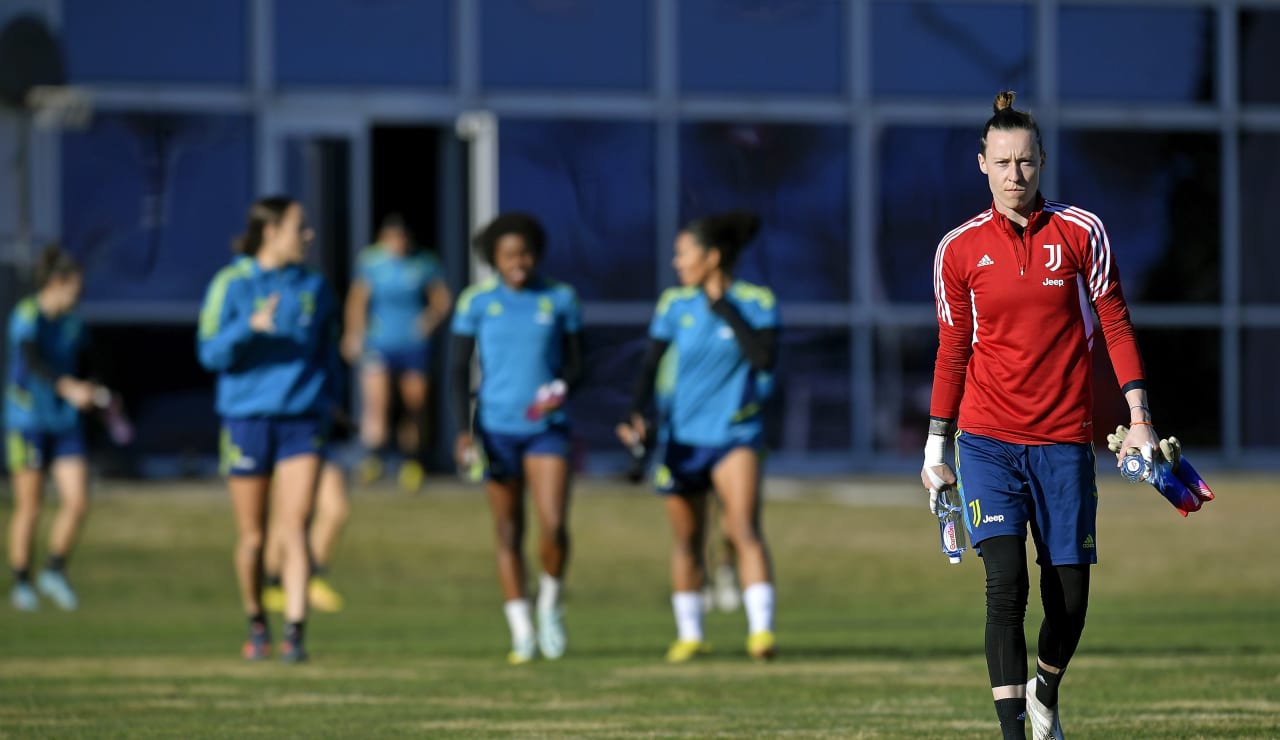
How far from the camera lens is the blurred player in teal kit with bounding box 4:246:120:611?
16.9 meters

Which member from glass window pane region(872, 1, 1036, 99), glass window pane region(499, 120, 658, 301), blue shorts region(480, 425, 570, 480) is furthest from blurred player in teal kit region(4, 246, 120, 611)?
glass window pane region(872, 1, 1036, 99)

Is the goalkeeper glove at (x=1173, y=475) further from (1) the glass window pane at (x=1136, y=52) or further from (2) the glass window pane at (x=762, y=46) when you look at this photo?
(1) the glass window pane at (x=1136, y=52)

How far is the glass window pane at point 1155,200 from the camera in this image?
24.6 m

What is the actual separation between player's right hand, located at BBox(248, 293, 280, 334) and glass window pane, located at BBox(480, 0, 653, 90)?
1163 cm

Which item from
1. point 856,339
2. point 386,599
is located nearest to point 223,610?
point 386,599

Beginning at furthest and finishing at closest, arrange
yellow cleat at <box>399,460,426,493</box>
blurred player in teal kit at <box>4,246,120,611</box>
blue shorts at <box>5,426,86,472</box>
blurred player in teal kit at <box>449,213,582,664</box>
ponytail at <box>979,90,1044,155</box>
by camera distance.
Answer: yellow cleat at <box>399,460,426,493</box>
blue shorts at <box>5,426,86,472</box>
blurred player in teal kit at <box>4,246,120,611</box>
blurred player in teal kit at <box>449,213,582,664</box>
ponytail at <box>979,90,1044,155</box>

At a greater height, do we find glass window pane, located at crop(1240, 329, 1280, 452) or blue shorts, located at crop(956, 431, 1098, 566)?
blue shorts, located at crop(956, 431, 1098, 566)

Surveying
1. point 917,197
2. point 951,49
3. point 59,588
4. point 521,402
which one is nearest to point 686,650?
point 521,402

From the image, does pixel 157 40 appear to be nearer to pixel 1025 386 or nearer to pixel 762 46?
pixel 762 46

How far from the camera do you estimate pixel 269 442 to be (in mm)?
12156

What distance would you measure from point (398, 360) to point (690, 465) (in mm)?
10225

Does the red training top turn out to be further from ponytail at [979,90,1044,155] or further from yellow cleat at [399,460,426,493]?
yellow cleat at [399,460,426,493]

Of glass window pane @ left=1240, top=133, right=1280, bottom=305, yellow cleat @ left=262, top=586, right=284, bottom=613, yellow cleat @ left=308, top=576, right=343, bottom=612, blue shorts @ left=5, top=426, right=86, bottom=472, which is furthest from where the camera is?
glass window pane @ left=1240, top=133, right=1280, bottom=305

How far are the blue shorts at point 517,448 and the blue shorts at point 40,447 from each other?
600cm
